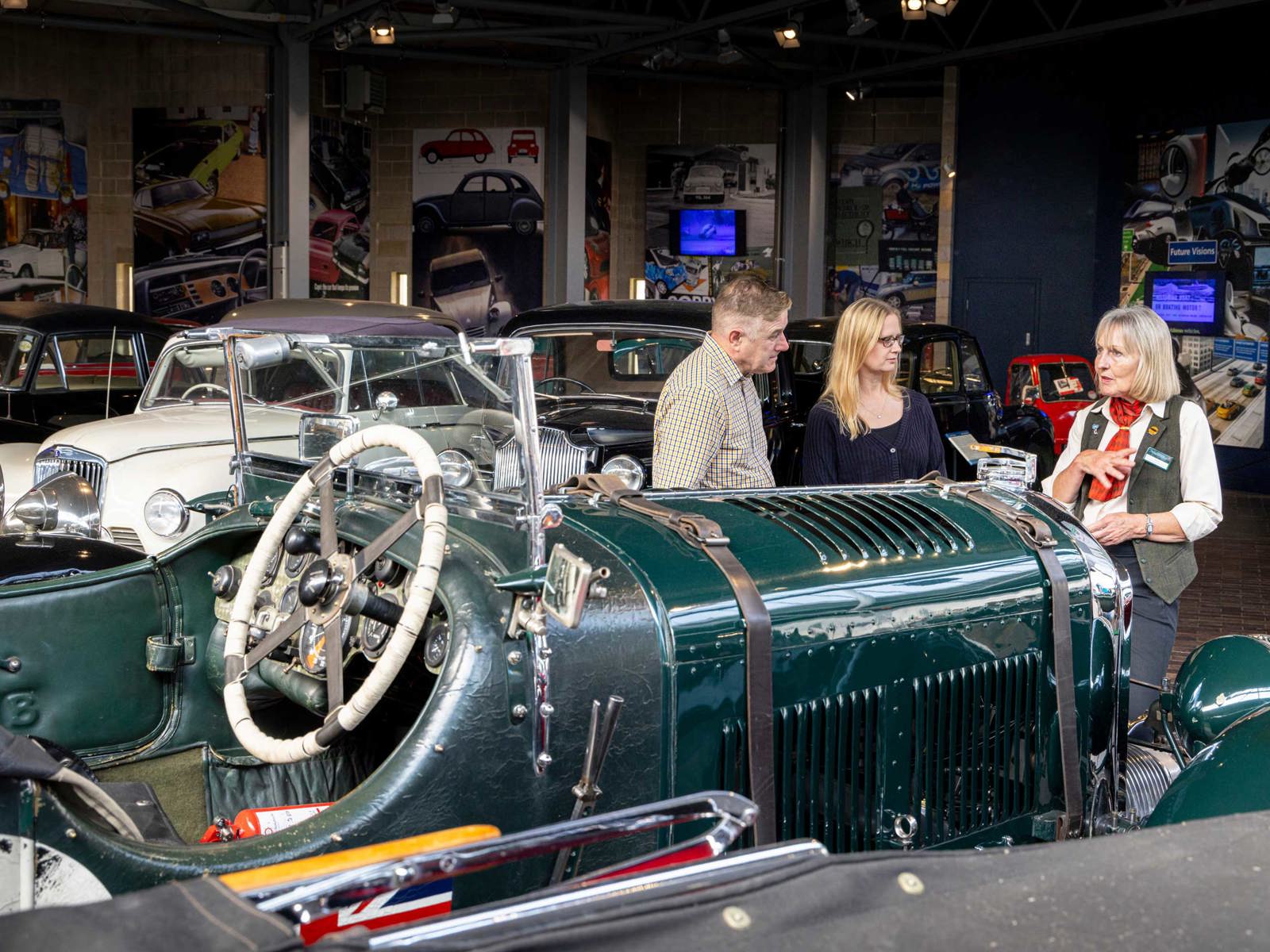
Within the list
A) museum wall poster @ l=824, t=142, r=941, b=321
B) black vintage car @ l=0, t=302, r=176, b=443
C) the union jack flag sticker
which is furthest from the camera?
museum wall poster @ l=824, t=142, r=941, b=321

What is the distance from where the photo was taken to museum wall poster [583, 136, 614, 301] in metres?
19.0

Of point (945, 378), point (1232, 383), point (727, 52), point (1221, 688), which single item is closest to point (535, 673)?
point (1221, 688)

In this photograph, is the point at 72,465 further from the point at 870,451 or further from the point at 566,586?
the point at 566,586

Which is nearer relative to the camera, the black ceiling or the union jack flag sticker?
the union jack flag sticker

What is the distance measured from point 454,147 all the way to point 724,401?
50.2 feet

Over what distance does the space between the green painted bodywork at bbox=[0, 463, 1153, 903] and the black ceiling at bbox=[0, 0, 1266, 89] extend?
1101 centimetres

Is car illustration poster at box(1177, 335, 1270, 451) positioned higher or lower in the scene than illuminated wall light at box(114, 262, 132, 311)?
lower

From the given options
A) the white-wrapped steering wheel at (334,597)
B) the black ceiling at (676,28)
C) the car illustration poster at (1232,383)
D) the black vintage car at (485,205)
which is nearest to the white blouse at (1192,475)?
the white-wrapped steering wheel at (334,597)

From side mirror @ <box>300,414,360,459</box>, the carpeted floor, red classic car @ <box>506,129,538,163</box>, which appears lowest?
the carpeted floor

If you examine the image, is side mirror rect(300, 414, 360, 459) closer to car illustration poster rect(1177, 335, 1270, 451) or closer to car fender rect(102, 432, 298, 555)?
car fender rect(102, 432, 298, 555)

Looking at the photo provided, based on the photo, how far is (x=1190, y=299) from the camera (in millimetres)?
14531

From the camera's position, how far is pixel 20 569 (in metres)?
4.08

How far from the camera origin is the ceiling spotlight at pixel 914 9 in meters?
12.5

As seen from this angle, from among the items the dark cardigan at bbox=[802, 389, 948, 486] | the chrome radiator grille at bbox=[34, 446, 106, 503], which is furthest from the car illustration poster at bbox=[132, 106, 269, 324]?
the dark cardigan at bbox=[802, 389, 948, 486]
